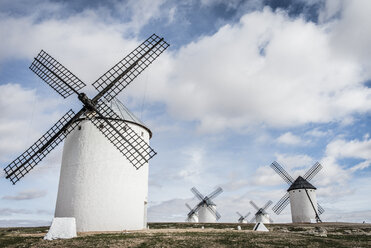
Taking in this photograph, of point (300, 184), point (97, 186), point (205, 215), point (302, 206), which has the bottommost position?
point (302, 206)

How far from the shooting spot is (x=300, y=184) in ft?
121

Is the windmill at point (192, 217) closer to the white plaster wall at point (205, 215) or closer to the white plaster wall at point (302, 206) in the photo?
the white plaster wall at point (205, 215)

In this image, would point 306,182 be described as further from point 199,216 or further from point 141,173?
point 141,173

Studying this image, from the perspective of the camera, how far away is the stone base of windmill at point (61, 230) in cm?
1284

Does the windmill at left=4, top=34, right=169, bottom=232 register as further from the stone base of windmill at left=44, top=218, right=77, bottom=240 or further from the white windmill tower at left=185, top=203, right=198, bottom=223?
the white windmill tower at left=185, top=203, right=198, bottom=223

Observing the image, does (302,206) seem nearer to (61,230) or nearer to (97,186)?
(97,186)

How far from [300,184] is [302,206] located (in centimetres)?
283

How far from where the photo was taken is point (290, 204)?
37.6m

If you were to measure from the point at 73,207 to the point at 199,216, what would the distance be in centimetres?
3291

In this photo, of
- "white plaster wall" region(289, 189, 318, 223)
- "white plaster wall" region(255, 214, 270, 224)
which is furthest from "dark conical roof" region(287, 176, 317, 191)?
"white plaster wall" region(255, 214, 270, 224)

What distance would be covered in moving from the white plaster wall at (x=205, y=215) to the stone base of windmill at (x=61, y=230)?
3596 cm

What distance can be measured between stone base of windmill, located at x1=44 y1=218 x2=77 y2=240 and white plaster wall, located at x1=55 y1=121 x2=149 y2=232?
4313mm

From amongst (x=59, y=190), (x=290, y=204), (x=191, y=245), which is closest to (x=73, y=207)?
(x=59, y=190)

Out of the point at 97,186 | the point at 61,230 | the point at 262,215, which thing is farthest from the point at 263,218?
the point at 61,230
